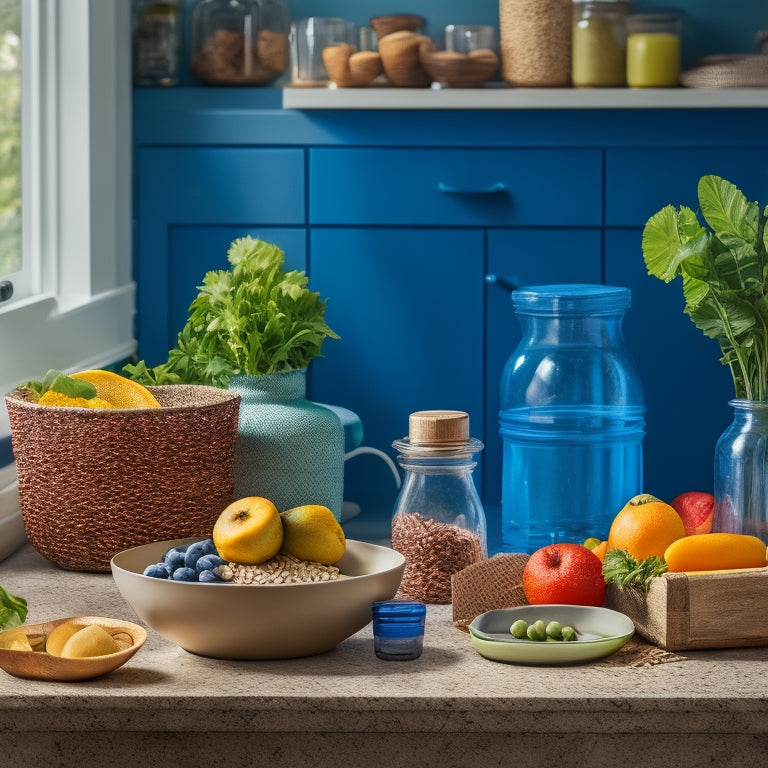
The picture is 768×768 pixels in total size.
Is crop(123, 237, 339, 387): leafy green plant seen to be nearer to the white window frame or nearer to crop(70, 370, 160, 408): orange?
crop(70, 370, 160, 408): orange

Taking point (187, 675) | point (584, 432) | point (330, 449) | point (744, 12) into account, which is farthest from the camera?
point (744, 12)

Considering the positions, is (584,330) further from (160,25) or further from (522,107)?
(160,25)

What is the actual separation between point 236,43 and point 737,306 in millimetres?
2003

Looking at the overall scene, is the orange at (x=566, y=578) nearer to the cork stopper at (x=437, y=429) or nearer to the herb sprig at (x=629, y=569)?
the herb sprig at (x=629, y=569)

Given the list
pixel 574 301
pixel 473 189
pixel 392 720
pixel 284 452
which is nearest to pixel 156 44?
pixel 473 189

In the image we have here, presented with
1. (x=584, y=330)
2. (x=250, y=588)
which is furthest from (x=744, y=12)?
(x=250, y=588)

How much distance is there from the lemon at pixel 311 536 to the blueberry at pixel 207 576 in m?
0.08

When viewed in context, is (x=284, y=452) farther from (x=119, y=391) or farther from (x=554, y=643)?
(x=554, y=643)

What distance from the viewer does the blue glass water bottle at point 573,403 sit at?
1.55 meters

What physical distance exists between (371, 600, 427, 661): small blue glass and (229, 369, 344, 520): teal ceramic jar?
0.37m

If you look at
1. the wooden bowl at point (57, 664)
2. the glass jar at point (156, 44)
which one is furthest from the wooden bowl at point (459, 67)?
the wooden bowl at point (57, 664)

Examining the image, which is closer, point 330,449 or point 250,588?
point 250,588

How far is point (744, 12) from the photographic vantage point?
3.11m

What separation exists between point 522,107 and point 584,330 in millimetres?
1281
